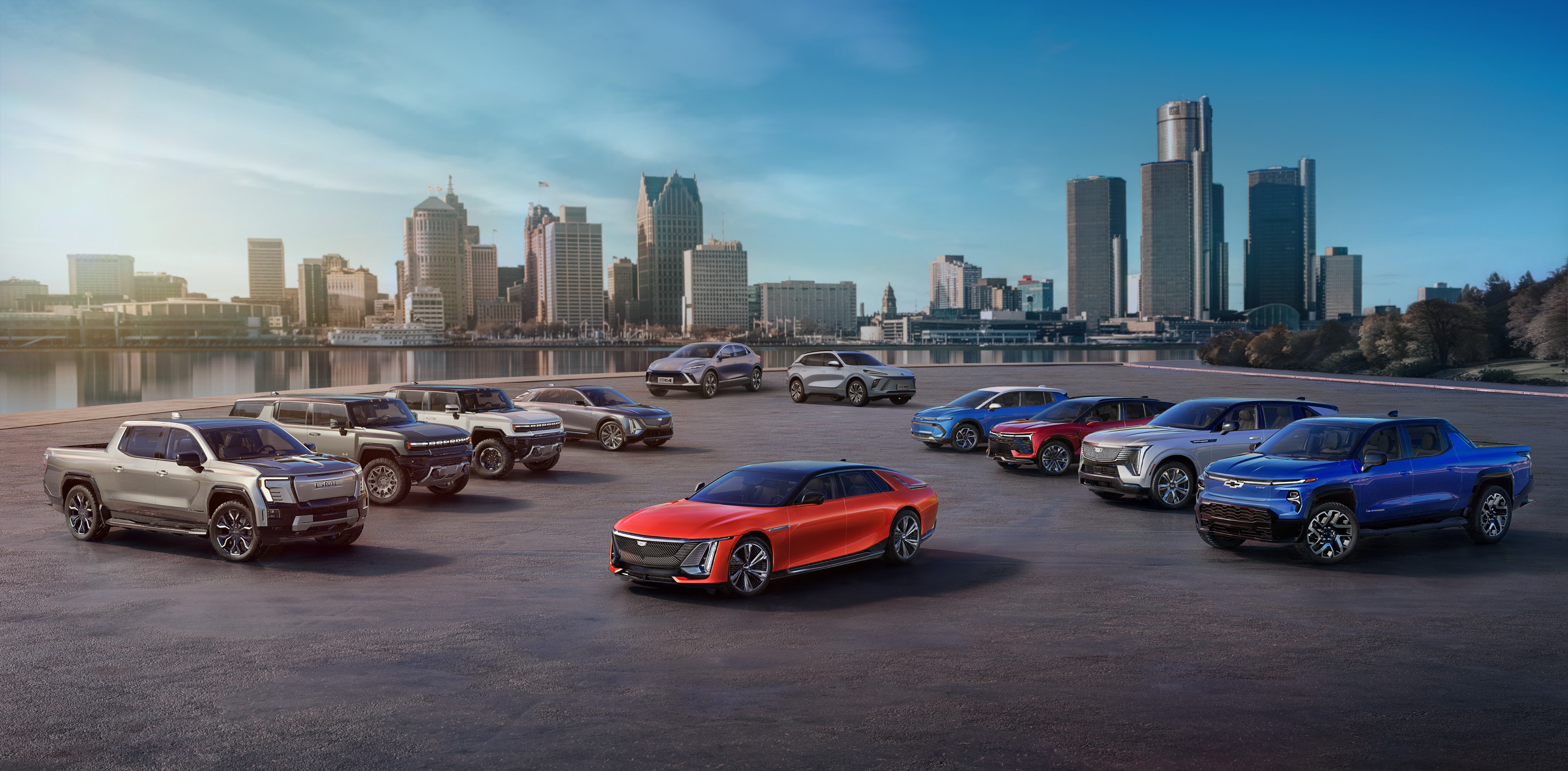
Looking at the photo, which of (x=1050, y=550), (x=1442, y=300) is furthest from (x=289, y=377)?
(x=1050, y=550)

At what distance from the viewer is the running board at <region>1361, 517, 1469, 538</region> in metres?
12.0

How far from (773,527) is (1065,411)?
37.2 ft

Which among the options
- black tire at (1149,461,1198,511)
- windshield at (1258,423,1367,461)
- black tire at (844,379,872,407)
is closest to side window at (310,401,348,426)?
black tire at (1149,461,1198,511)

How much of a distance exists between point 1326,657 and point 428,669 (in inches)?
277

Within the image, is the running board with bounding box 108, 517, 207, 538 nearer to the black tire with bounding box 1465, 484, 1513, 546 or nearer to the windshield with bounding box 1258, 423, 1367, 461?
the windshield with bounding box 1258, 423, 1367, 461

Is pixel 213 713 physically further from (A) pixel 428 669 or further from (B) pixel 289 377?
(B) pixel 289 377

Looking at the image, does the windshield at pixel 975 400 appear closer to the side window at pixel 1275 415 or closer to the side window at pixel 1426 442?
the side window at pixel 1275 415

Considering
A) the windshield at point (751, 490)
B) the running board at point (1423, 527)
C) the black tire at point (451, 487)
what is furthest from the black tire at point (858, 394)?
the windshield at point (751, 490)

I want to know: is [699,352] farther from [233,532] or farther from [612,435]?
[233,532]

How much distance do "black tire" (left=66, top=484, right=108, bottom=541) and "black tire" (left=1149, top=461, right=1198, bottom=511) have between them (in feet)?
A: 48.7

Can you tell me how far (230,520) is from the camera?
39.5ft

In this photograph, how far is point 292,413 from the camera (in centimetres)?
1717

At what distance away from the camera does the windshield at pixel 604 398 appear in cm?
2448

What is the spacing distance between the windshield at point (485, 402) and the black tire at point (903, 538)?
1092 cm
